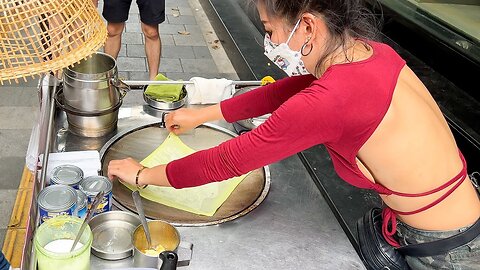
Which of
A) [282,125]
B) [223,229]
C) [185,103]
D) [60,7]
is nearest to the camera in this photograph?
[60,7]

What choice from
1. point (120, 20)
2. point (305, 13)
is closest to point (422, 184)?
point (305, 13)

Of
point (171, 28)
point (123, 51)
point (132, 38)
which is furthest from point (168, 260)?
point (171, 28)

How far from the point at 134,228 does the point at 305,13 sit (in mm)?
900

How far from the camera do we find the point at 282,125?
1383 millimetres

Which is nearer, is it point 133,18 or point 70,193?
point 70,193

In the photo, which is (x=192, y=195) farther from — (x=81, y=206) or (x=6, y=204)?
(x=6, y=204)

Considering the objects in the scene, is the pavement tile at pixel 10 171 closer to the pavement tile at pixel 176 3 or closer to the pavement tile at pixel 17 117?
the pavement tile at pixel 17 117

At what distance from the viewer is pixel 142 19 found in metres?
3.96

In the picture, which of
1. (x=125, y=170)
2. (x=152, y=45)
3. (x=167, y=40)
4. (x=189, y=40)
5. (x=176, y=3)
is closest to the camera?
(x=125, y=170)

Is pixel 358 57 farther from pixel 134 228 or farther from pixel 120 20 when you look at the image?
pixel 120 20

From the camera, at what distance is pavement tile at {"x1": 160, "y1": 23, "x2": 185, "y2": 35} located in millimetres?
5830

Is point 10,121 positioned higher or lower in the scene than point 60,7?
lower

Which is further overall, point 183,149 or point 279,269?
point 183,149

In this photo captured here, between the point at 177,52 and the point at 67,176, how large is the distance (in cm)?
385
